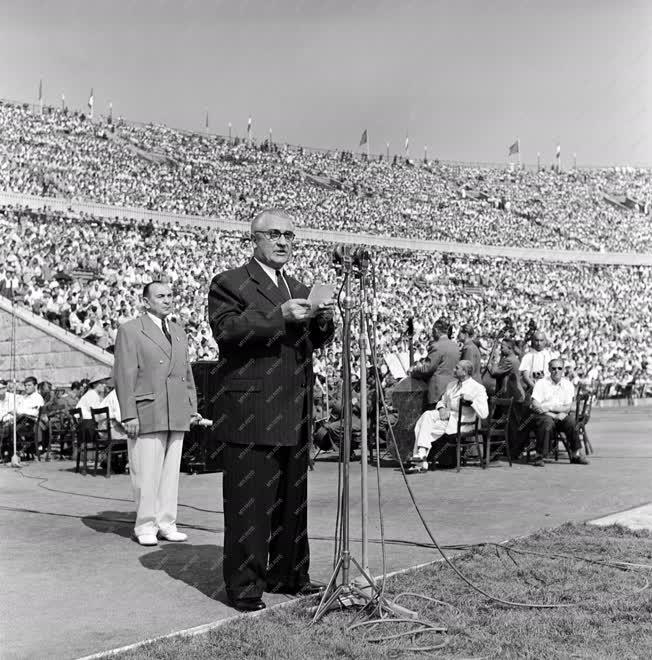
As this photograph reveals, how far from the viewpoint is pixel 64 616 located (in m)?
4.43

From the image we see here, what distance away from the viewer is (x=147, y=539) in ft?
20.7

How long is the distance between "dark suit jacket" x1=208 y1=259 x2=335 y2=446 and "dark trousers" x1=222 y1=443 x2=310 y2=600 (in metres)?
0.10

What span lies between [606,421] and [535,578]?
1574 centimetres

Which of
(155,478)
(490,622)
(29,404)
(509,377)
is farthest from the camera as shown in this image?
(29,404)

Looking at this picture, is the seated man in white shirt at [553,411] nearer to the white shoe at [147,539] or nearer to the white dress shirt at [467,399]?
the white dress shirt at [467,399]

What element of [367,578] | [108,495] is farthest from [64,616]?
[108,495]

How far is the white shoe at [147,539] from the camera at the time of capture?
20.7ft

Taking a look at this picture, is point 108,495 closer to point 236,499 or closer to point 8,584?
point 8,584

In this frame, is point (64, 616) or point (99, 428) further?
point (99, 428)

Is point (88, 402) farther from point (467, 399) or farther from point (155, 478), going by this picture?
point (155, 478)

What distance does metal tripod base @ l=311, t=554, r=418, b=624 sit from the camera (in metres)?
4.27

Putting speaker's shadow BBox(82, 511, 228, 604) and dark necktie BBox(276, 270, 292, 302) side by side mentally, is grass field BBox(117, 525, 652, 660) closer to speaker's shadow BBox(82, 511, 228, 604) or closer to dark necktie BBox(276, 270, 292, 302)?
speaker's shadow BBox(82, 511, 228, 604)

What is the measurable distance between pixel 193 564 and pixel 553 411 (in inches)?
255

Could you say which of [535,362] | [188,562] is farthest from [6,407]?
[188,562]
